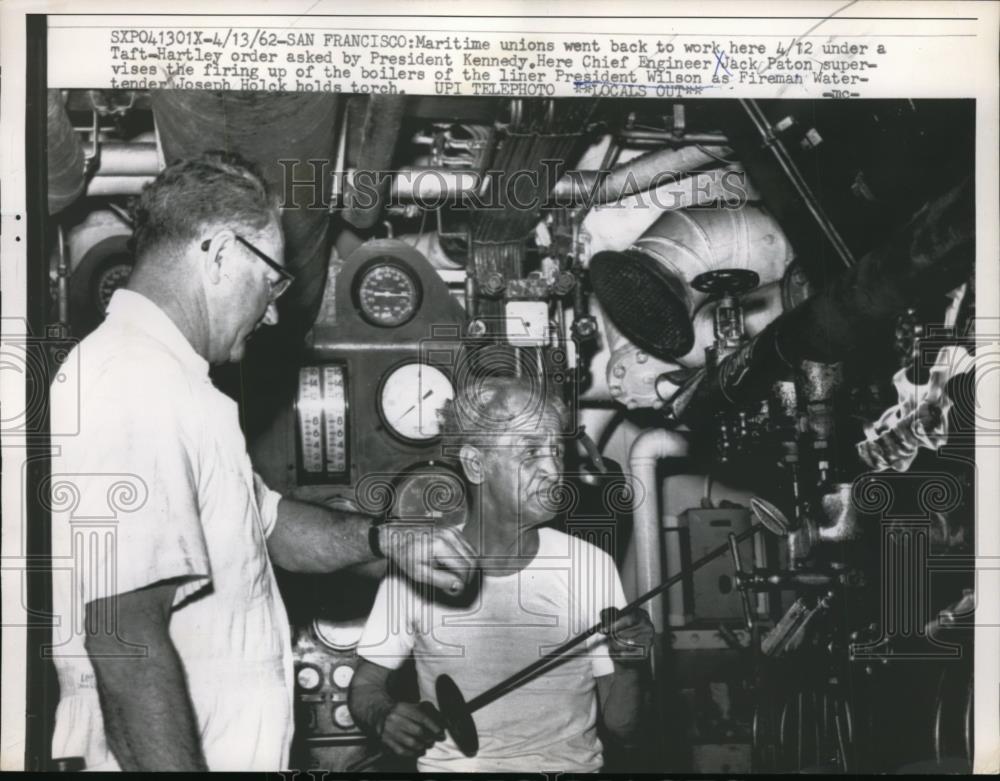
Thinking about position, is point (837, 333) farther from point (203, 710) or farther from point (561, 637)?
point (203, 710)

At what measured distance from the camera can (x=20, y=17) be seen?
2566 mm

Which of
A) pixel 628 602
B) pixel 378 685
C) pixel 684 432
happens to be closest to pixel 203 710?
pixel 378 685

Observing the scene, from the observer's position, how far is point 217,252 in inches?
100.0

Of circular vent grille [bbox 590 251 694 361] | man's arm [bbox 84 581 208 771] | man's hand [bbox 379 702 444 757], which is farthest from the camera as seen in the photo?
circular vent grille [bbox 590 251 694 361]

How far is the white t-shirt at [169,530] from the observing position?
2449 millimetres

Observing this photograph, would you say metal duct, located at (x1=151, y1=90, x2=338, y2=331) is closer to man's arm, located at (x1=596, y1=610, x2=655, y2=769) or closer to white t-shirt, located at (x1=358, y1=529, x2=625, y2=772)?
white t-shirt, located at (x1=358, y1=529, x2=625, y2=772)

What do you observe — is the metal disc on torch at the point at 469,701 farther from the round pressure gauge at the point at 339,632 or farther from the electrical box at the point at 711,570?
the electrical box at the point at 711,570

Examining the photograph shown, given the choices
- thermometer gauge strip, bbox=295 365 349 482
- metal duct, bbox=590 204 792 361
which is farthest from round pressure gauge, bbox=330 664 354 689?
metal duct, bbox=590 204 792 361

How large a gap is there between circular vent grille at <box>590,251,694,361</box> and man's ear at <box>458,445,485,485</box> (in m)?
0.50

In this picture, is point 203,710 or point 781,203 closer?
point 203,710

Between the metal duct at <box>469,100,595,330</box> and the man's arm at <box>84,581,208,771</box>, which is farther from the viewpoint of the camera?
the metal duct at <box>469,100,595,330</box>

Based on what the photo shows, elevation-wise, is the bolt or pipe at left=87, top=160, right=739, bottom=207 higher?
pipe at left=87, top=160, right=739, bottom=207

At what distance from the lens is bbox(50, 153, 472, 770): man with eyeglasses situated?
2436 millimetres

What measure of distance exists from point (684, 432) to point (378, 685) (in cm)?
103
